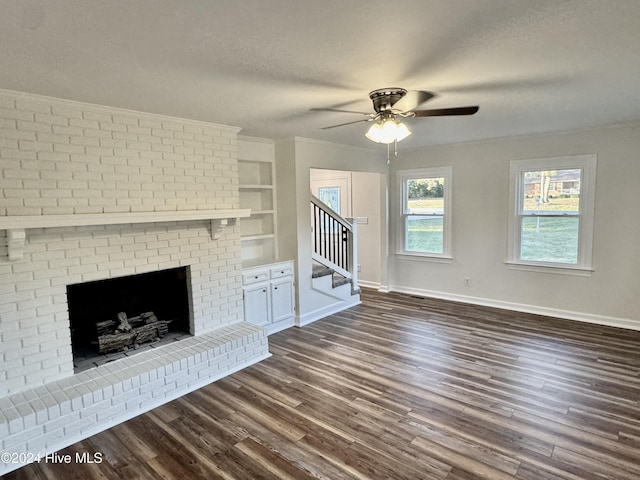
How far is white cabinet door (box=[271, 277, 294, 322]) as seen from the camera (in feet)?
16.0

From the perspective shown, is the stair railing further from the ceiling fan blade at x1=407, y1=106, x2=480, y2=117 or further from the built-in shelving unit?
the ceiling fan blade at x1=407, y1=106, x2=480, y2=117

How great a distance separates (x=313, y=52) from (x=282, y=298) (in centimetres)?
341

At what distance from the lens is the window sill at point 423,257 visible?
6176 millimetres

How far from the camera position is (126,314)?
148 inches

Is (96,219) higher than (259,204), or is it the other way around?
(259,204)

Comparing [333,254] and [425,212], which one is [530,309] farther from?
[333,254]

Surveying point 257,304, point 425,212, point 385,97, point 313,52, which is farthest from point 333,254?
point 313,52

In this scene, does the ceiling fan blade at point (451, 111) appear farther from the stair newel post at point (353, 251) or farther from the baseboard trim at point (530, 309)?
the baseboard trim at point (530, 309)

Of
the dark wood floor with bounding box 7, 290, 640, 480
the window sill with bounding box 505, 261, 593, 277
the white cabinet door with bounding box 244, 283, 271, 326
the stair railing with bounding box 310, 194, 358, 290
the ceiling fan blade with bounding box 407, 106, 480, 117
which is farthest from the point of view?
the stair railing with bounding box 310, 194, 358, 290

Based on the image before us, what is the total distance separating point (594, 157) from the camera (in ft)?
15.6

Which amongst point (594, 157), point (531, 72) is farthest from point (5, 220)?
point (594, 157)

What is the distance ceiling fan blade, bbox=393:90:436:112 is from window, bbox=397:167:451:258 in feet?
9.40

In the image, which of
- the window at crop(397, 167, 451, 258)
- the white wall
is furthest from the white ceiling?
the window at crop(397, 167, 451, 258)

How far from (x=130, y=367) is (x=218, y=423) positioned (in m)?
0.97
